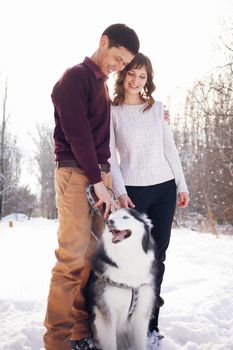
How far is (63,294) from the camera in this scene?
2.23 meters

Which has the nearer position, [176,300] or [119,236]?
[119,236]

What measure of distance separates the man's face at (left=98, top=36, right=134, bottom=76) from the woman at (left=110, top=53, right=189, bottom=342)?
15.2 inches

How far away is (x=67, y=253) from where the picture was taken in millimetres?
2219

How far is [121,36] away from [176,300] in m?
2.72

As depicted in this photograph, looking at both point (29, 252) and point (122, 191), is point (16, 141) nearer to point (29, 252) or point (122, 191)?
point (29, 252)

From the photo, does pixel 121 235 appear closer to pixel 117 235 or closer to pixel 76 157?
pixel 117 235

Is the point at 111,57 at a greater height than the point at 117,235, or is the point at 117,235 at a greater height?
the point at 111,57

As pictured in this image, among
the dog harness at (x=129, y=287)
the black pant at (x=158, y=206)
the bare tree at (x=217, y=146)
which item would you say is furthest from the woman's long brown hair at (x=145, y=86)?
the bare tree at (x=217, y=146)

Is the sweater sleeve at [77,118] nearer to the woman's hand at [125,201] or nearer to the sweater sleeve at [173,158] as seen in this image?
the woman's hand at [125,201]

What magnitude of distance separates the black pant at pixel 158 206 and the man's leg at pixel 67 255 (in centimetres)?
62

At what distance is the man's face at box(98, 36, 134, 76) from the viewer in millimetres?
2354

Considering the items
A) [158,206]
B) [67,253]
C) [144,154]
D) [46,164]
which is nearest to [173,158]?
[144,154]

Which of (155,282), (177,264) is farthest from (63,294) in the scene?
(177,264)

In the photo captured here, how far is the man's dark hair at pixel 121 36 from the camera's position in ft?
7.60
